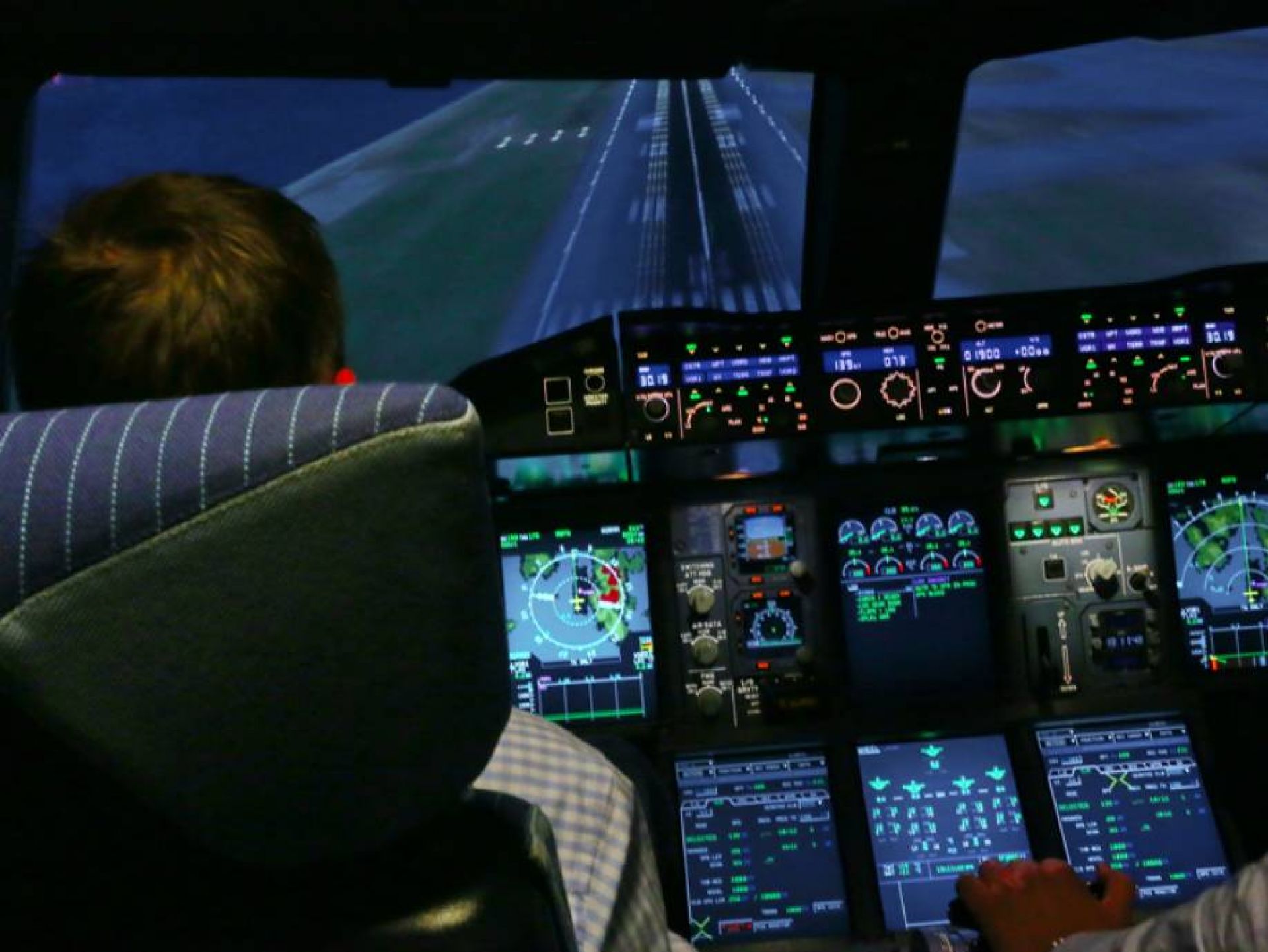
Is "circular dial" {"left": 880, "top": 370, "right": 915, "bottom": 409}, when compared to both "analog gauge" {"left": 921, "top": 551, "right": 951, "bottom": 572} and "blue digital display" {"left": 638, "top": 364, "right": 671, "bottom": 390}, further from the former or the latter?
"analog gauge" {"left": 921, "top": 551, "right": 951, "bottom": 572}

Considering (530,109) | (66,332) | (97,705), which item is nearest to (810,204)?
(530,109)

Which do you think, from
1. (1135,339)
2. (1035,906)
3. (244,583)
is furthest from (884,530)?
(244,583)

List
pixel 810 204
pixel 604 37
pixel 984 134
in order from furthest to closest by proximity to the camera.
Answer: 1. pixel 984 134
2. pixel 810 204
3. pixel 604 37

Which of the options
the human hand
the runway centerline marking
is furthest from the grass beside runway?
the human hand

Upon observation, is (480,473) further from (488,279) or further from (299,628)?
(488,279)

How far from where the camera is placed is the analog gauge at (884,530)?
3668 mm

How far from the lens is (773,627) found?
3.63 metres

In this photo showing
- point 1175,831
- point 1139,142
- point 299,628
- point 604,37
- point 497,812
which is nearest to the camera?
point 299,628

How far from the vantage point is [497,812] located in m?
0.87

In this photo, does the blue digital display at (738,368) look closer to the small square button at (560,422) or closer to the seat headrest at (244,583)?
the small square button at (560,422)

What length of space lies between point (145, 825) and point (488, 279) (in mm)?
4847

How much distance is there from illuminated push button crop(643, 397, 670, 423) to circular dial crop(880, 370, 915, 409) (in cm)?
46

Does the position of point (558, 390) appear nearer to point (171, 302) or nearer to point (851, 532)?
point (851, 532)

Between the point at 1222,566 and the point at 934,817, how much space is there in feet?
3.06
